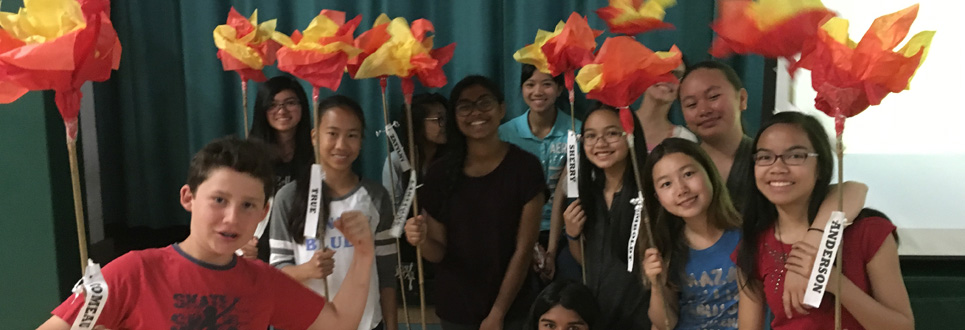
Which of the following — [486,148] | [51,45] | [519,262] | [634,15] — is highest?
[634,15]

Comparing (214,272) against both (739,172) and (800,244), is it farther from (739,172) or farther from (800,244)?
(739,172)

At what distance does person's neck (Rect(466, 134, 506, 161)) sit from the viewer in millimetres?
1992

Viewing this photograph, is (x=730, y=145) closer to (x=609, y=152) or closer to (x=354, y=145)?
(x=609, y=152)

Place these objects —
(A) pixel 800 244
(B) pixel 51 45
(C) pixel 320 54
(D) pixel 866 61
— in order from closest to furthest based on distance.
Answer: (B) pixel 51 45
(D) pixel 866 61
(A) pixel 800 244
(C) pixel 320 54

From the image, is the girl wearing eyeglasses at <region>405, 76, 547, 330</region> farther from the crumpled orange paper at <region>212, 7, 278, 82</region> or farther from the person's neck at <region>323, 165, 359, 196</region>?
the crumpled orange paper at <region>212, 7, 278, 82</region>

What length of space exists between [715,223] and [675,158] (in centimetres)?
18

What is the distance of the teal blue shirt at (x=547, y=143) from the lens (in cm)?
228

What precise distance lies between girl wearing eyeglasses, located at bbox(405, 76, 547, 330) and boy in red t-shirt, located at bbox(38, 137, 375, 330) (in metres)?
0.69

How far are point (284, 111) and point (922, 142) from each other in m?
2.05

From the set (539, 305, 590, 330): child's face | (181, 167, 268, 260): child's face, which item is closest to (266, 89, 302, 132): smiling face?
(181, 167, 268, 260): child's face

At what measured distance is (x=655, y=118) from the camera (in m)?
2.17

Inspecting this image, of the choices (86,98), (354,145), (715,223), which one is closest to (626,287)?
(715,223)

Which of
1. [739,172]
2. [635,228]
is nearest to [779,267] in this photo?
[635,228]

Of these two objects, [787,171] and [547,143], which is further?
[547,143]
